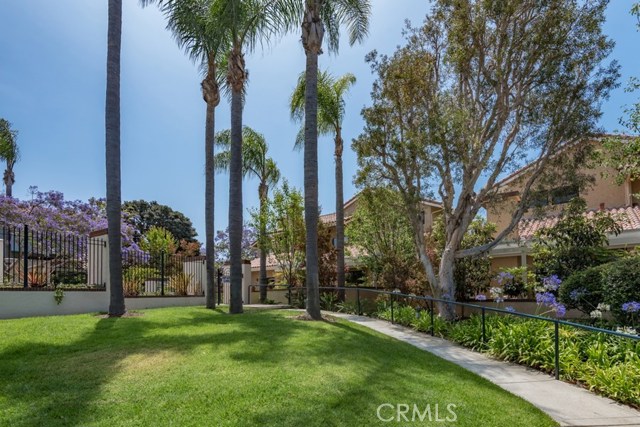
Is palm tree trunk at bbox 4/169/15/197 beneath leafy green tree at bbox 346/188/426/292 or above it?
above

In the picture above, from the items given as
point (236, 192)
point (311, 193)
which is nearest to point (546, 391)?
point (311, 193)

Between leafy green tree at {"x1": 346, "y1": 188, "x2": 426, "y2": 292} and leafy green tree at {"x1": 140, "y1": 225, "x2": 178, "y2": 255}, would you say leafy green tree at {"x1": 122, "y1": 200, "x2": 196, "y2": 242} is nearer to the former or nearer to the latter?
leafy green tree at {"x1": 140, "y1": 225, "x2": 178, "y2": 255}

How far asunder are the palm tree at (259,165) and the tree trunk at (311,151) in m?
9.24

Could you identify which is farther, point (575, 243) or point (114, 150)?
point (575, 243)

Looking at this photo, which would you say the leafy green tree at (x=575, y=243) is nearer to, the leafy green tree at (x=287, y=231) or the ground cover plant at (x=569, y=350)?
the ground cover plant at (x=569, y=350)

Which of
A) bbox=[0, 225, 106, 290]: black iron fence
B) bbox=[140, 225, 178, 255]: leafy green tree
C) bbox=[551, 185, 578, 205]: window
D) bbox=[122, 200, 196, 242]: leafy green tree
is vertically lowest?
bbox=[0, 225, 106, 290]: black iron fence

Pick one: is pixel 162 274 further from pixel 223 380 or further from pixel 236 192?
pixel 223 380

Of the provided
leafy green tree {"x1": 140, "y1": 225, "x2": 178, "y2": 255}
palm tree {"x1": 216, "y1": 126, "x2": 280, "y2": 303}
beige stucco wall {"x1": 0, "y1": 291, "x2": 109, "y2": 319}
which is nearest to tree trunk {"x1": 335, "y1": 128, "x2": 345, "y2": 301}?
palm tree {"x1": 216, "y1": 126, "x2": 280, "y2": 303}

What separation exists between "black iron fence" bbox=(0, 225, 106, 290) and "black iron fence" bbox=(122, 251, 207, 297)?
1320mm

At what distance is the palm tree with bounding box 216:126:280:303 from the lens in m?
21.7

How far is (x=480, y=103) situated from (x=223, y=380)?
1073cm

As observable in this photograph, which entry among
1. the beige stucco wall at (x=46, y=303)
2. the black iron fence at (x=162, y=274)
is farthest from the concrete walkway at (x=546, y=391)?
the black iron fence at (x=162, y=274)

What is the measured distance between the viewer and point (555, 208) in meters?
14.1

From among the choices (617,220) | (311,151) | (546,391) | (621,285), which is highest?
(311,151)
